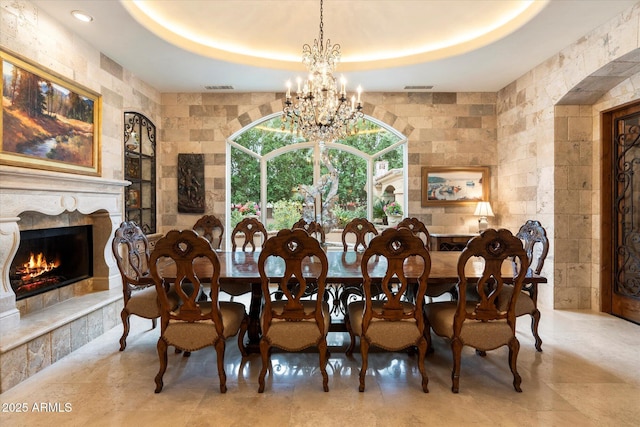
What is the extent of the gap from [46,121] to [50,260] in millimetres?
1324

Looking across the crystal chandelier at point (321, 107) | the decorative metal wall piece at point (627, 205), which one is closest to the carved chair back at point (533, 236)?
the decorative metal wall piece at point (627, 205)

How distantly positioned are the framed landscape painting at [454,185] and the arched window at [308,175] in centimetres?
53

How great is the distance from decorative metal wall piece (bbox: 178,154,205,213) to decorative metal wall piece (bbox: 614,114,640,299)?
17.3ft

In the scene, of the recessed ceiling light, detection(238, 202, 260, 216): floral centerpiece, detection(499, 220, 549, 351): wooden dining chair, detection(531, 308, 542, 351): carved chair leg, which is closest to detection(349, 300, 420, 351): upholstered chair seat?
detection(499, 220, 549, 351): wooden dining chair

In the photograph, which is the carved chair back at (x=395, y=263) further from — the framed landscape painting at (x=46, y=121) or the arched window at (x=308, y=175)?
the arched window at (x=308, y=175)

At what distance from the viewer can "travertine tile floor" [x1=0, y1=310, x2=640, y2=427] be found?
1967mm

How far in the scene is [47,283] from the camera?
3.22 m

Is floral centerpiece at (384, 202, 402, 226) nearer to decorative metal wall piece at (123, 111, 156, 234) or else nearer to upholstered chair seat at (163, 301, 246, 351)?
decorative metal wall piece at (123, 111, 156, 234)

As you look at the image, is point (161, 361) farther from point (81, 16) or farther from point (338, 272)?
point (81, 16)

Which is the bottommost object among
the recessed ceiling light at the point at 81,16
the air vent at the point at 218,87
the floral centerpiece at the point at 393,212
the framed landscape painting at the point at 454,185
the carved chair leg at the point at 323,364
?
the carved chair leg at the point at 323,364

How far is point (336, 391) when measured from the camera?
2.24 metres

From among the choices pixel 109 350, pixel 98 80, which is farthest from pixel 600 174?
pixel 98 80

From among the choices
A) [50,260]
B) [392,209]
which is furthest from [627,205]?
[50,260]

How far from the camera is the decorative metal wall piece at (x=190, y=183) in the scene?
5172 millimetres
